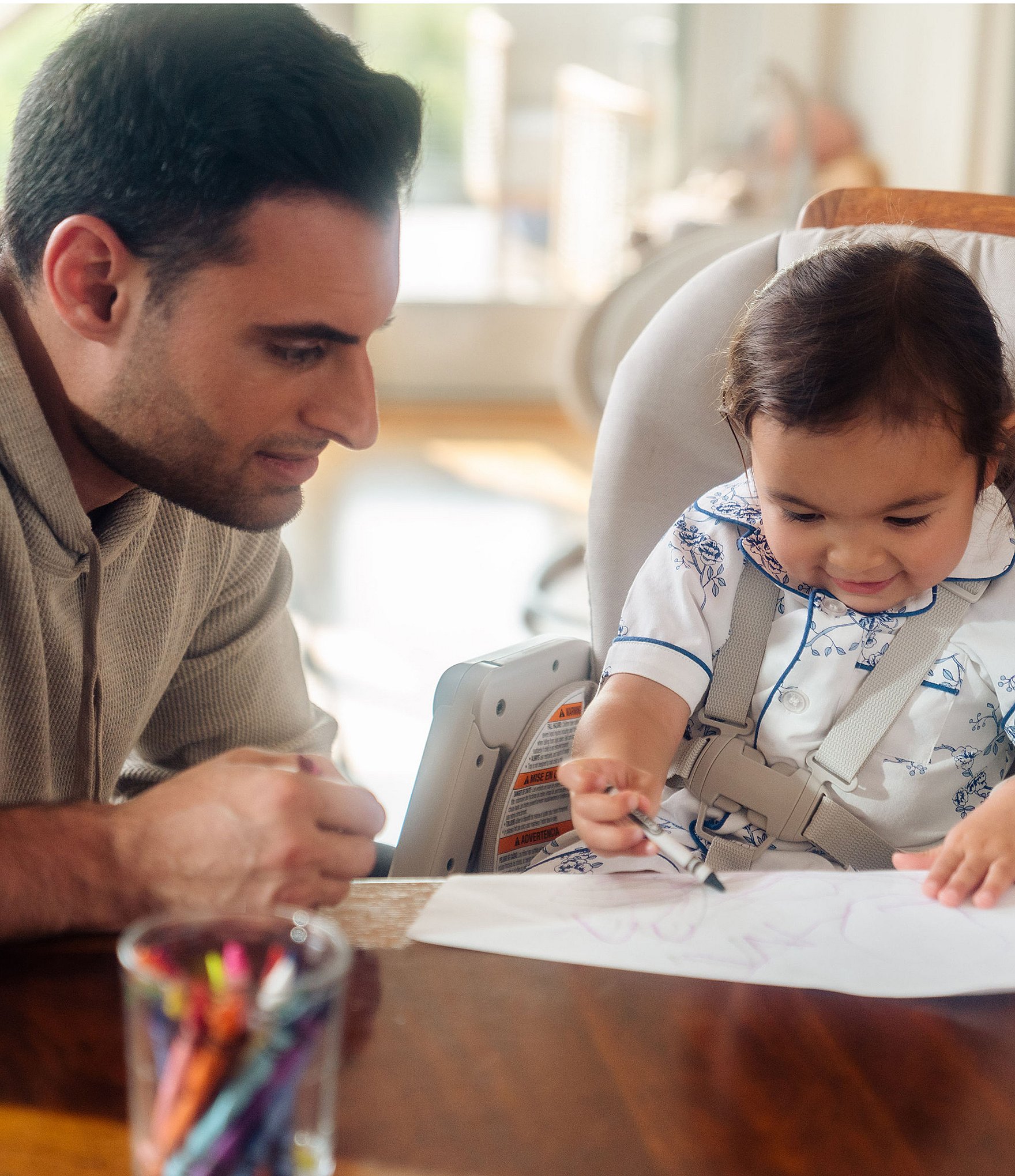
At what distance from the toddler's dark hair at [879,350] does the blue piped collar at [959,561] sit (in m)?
0.08

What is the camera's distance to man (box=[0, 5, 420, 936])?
34.8 inches

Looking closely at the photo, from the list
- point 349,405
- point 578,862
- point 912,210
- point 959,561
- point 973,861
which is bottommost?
point 578,862

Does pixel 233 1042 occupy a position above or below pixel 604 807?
above

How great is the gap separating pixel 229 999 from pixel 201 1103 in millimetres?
39

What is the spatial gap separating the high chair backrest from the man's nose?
27 centimetres

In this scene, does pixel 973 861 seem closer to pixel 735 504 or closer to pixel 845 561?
pixel 845 561

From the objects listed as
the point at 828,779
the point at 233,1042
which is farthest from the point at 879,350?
the point at 233,1042

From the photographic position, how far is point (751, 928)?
27.7 inches

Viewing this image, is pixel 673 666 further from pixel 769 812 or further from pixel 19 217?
pixel 19 217

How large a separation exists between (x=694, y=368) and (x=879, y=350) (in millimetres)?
213

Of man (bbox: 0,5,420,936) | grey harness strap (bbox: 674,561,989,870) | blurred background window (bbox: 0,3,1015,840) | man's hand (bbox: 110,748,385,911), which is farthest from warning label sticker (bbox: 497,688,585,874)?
blurred background window (bbox: 0,3,1015,840)

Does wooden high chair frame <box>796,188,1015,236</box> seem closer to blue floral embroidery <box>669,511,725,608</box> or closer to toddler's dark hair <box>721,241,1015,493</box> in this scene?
toddler's dark hair <box>721,241,1015,493</box>

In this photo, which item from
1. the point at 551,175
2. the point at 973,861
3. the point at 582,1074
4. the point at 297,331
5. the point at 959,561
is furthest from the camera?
the point at 551,175

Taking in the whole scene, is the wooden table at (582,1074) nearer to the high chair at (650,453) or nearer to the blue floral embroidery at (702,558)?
the high chair at (650,453)
